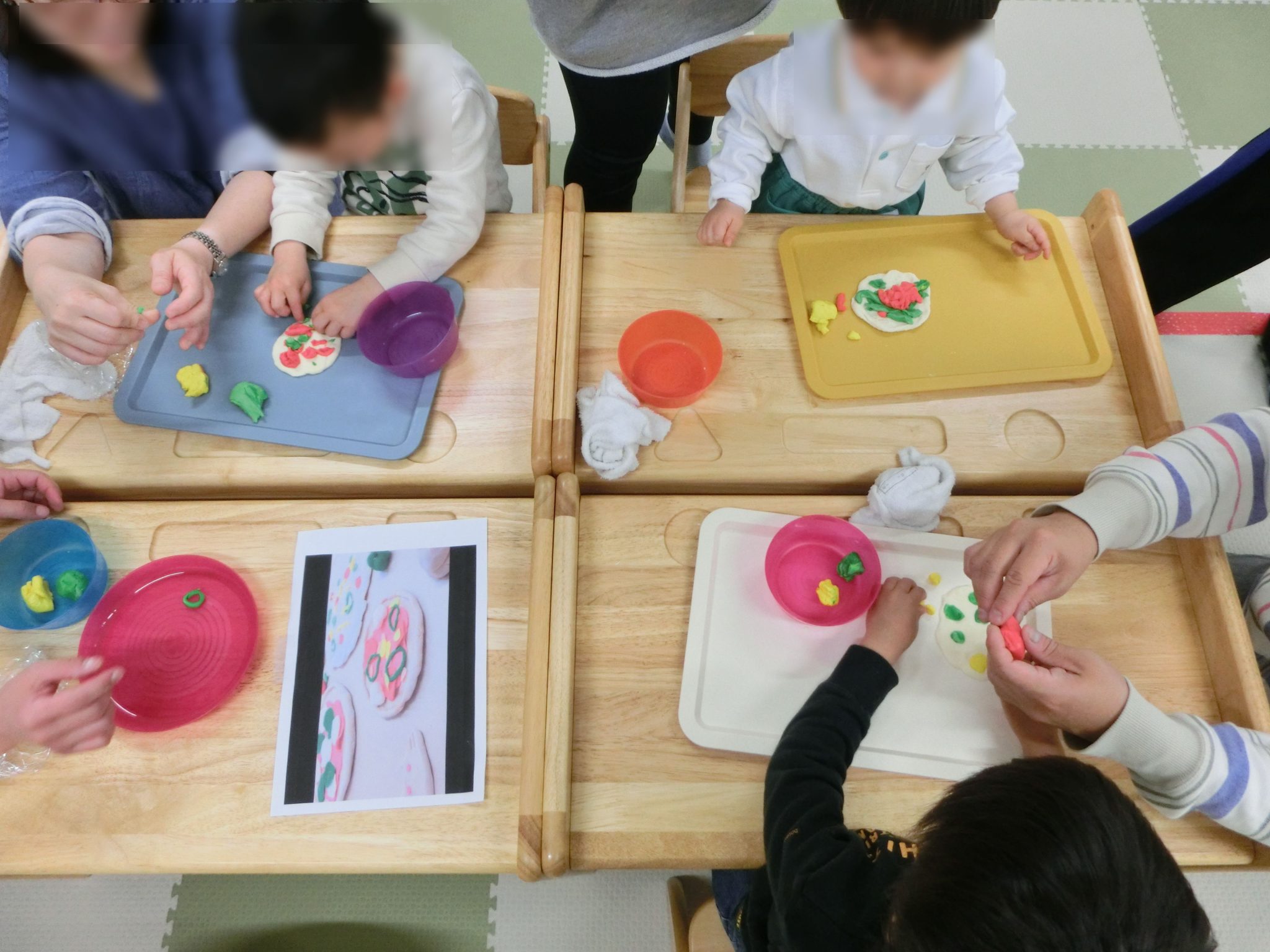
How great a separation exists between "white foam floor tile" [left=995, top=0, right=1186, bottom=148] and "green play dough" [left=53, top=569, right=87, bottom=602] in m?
2.03

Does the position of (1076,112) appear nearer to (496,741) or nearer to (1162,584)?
(1162,584)

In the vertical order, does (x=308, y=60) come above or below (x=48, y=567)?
above

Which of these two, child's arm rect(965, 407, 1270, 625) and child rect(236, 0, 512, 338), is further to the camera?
child's arm rect(965, 407, 1270, 625)

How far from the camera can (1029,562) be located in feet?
2.39

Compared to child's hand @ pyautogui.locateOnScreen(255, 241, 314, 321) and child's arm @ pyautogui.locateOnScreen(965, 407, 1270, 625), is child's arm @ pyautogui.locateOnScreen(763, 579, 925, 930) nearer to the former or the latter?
child's arm @ pyautogui.locateOnScreen(965, 407, 1270, 625)

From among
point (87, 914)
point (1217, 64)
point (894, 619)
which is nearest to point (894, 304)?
point (894, 619)

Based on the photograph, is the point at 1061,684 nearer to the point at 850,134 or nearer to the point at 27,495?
the point at 850,134

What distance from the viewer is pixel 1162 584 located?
0.81m

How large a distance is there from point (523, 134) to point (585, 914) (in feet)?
3.89

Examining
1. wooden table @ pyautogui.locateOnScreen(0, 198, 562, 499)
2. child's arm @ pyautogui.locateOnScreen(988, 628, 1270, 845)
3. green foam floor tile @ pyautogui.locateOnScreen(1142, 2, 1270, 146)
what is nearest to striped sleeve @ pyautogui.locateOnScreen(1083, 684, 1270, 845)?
child's arm @ pyautogui.locateOnScreen(988, 628, 1270, 845)

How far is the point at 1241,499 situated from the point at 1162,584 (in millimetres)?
115

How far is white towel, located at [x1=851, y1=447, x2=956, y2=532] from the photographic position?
2.66 ft

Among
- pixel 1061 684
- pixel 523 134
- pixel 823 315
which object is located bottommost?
pixel 1061 684

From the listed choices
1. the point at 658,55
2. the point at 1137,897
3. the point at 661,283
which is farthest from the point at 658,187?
the point at 1137,897
